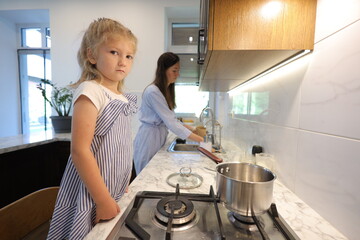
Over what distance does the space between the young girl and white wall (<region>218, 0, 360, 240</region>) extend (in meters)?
0.54

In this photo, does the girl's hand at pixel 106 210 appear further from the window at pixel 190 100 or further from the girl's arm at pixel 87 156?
the window at pixel 190 100

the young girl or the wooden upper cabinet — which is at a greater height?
the wooden upper cabinet

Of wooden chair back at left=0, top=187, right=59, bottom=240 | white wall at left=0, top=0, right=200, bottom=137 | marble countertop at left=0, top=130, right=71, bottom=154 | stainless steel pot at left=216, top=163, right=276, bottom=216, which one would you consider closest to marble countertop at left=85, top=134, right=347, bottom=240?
stainless steel pot at left=216, top=163, right=276, bottom=216

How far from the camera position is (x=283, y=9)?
494mm

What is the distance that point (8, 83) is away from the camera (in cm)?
281

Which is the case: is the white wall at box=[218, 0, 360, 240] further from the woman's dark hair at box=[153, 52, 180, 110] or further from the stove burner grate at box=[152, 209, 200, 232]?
the woman's dark hair at box=[153, 52, 180, 110]

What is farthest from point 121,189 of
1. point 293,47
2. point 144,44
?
point 144,44

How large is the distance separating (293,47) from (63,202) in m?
0.86

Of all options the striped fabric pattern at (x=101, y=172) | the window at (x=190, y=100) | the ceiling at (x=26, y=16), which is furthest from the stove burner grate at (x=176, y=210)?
the ceiling at (x=26, y=16)

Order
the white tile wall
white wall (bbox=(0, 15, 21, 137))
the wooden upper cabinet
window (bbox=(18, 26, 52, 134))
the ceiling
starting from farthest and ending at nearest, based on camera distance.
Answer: window (bbox=(18, 26, 52, 134)), white wall (bbox=(0, 15, 21, 137)), the ceiling, the wooden upper cabinet, the white tile wall

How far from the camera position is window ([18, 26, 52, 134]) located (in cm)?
291

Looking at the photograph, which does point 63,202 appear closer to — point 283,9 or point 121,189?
point 121,189

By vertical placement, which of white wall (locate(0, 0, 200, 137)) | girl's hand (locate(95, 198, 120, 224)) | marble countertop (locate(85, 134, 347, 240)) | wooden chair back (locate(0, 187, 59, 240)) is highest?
white wall (locate(0, 0, 200, 137))

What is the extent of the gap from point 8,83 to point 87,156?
3.58m
